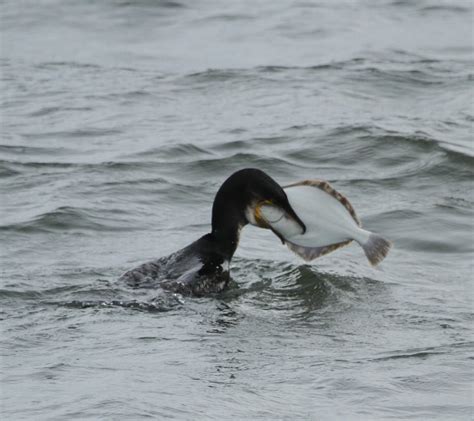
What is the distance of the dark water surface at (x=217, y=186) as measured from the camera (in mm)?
6488

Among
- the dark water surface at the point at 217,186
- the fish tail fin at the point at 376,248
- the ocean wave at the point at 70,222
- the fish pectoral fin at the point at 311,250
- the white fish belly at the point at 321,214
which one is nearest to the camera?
the dark water surface at the point at 217,186

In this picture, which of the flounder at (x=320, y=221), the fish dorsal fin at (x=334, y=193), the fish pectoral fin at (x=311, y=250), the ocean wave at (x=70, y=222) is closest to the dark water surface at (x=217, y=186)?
the ocean wave at (x=70, y=222)

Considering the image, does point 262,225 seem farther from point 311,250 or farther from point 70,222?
point 70,222

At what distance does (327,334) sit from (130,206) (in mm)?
3677

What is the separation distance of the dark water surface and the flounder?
1.35 feet

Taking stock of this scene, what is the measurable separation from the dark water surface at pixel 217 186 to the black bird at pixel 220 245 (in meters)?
0.13

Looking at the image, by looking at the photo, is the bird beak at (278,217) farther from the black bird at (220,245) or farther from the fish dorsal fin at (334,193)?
the fish dorsal fin at (334,193)

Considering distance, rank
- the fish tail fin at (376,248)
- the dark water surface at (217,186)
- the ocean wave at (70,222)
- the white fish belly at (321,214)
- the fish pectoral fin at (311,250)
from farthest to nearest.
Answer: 1. the ocean wave at (70,222)
2. the fish pectoral fin at (311,250)
3. the white fish belly at (321,214)
4. the fish tail fin at (376,248)
5. the dark water surface at (217,186)

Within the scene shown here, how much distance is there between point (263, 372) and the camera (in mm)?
6648

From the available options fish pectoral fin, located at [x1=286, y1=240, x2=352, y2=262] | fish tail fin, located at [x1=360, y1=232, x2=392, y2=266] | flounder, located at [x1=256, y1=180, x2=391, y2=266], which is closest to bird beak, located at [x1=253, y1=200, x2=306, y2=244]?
flounder, located at [x1=256, y1=180, x2=391, y2=266]

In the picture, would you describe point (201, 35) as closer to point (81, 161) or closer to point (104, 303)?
point (81, 161)

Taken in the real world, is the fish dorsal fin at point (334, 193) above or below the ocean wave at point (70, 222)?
above

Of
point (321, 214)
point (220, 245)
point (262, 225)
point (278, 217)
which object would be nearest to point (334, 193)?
point (321, 214)

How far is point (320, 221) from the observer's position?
318 inches
